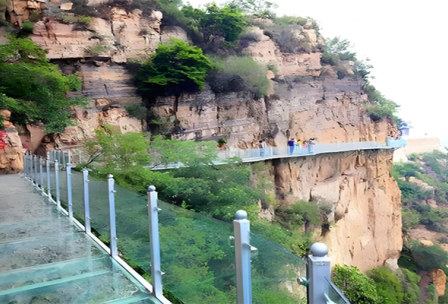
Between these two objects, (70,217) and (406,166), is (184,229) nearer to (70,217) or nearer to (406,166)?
(70,217)

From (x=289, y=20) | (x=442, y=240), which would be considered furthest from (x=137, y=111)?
(x=442, y=240)

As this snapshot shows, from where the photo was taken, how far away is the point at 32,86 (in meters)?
16.0

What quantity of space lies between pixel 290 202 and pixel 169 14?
53.2 ft

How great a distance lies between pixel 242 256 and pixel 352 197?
26118 millimetres

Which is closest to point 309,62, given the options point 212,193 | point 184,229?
point 212,193

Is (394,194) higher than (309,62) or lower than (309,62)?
lower

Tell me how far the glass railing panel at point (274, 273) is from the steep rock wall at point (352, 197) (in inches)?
790

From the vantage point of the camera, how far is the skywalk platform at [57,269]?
133 inches

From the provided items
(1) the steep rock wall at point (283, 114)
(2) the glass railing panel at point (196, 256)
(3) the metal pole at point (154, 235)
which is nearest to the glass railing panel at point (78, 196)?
(3) the metal pole at point (154, 235)

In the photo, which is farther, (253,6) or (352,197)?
(253,6)

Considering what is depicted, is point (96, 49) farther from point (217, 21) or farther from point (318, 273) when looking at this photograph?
point (318, 273)

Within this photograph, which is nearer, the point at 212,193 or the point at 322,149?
the point at 212,193

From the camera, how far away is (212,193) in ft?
40.4

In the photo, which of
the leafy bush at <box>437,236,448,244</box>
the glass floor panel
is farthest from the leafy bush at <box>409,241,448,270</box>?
the glass floor panel
